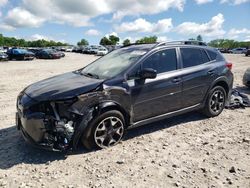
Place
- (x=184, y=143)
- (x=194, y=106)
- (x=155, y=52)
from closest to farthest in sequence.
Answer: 1. (x=184, y=143)
2. (x=155, y=52)
3. (x=194, y=106)

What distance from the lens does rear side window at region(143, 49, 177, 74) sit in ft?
15.6

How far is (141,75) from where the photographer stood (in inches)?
175

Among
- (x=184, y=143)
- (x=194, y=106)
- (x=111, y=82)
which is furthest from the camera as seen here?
(x=194, y=106)

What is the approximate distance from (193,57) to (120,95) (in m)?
2.13

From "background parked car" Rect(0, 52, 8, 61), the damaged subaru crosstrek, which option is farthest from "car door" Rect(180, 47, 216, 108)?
"background parked car" Rect(0, 52, 8, 61)

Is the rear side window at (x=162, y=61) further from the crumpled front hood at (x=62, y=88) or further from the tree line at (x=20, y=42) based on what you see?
the tree line at (x=20, y=42)

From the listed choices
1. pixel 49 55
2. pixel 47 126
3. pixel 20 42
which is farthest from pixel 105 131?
pixel 20 42

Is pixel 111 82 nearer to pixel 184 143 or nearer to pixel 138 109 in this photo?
pixel 138 109

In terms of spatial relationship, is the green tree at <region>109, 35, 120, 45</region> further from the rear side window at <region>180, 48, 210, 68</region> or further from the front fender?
the front fender

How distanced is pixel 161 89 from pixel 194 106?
3.75 ft

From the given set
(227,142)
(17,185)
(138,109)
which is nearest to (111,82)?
(138,109)

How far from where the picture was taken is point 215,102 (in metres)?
5.90

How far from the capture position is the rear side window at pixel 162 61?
187 inches

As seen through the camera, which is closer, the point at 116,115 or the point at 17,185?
the point at 17,185
